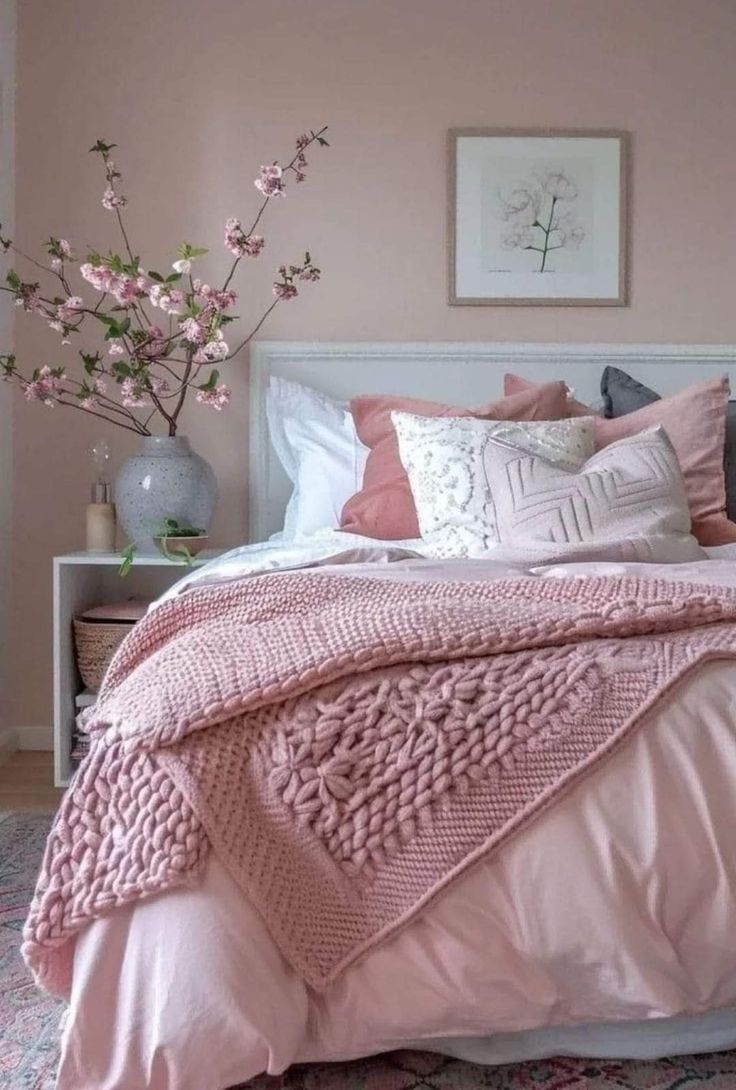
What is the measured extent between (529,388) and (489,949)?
1855 millimetres

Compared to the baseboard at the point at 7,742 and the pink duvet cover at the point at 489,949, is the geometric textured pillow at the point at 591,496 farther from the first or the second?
the baseboard at the point at 7,742

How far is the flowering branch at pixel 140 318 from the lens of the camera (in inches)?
104

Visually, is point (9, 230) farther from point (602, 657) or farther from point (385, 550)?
point (602, 657)

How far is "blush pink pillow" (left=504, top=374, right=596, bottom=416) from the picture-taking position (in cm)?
262

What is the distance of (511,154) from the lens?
9.91ft

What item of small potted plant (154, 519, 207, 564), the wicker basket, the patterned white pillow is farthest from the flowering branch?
the patterned white pillow

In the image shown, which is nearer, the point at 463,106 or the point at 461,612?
the point at 461,612

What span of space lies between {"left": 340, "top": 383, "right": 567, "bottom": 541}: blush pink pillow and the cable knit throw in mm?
1187

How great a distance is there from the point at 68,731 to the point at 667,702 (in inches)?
71.7

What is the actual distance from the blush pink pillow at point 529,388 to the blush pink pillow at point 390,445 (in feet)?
0.16

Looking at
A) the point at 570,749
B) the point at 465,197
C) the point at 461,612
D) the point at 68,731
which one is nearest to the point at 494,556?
the point at 461,612

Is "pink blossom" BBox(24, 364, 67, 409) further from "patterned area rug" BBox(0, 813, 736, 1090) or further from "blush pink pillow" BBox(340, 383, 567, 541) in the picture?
"patterned area rug" BBox(0, 813, 736, 1090)

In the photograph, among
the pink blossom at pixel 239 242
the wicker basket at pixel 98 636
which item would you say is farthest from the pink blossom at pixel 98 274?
the wicker basket at pixel 98 636

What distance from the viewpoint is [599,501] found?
1921 millimetres
